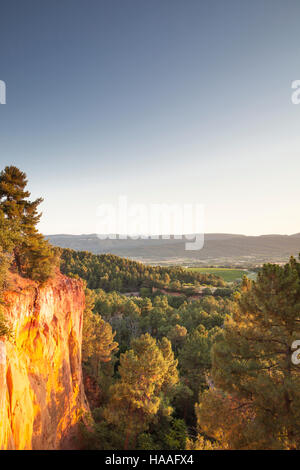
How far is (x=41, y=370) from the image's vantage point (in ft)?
37.1

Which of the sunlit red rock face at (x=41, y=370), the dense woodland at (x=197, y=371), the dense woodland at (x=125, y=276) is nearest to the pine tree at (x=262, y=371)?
the dense woodland at (x=197, y=371)

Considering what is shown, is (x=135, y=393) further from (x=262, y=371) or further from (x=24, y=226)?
(x=24, y=226)

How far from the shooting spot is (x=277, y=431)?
750cm

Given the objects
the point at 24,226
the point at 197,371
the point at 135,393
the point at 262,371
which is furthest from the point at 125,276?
the point at 262,371

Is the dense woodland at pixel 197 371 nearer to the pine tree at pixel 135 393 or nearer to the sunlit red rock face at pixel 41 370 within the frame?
the pine tree at pixel 135 393

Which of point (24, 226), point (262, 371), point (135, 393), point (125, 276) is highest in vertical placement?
point (24, 226)

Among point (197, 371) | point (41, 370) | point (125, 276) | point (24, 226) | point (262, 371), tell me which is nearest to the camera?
point (262, 371)

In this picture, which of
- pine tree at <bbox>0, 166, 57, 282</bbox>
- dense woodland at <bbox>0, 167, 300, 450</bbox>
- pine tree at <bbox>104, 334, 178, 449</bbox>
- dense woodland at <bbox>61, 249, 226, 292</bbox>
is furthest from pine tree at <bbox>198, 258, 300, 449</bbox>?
dense woodland at <bbox>61, 249, 226, 292</bbox>

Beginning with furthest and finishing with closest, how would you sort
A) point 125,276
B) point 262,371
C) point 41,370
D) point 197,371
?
point 125,276, point 197,371, point 41,370, point 262,371

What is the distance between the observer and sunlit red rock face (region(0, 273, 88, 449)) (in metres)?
8.32

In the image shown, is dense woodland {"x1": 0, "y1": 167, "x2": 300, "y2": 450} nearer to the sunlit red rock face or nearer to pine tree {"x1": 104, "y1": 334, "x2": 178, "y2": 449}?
pine tree {"x1": 104, "y1": 334, "x2": 178, "y2": 449}
